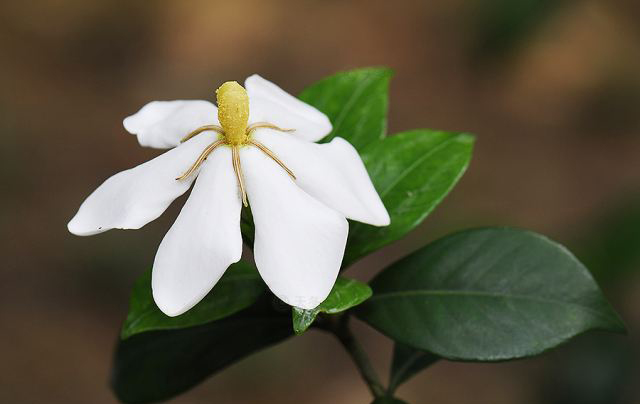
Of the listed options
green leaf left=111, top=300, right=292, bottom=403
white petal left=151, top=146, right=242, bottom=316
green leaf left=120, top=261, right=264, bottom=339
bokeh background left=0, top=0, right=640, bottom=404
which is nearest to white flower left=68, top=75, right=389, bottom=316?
white petal left=151, top=146, right=242, bottom=316

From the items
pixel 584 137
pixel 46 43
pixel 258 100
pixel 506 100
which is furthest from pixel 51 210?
pixel 258 100

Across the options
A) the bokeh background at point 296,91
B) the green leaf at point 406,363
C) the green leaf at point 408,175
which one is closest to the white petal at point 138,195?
the green leaf at point 408,175

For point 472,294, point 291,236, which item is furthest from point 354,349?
point 291,236

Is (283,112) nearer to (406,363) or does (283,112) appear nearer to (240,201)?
(240,201)

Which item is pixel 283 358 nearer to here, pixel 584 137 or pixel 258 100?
pixel 584 137

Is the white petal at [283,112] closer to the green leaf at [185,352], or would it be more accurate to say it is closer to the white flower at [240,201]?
the white flower at [240,201]
